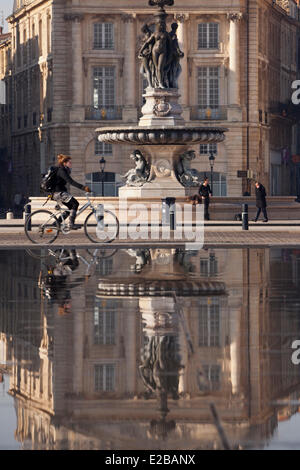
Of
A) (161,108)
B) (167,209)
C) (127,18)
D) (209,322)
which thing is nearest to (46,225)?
(167,209)

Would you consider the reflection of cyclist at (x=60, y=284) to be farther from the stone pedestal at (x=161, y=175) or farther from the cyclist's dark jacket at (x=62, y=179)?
the stone pedestal at (x=161, y=175)

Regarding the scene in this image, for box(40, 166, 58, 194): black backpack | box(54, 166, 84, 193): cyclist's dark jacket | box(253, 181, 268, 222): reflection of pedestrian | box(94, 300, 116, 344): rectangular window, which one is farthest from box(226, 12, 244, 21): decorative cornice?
box(94, 300, 116, 344): rectangular window

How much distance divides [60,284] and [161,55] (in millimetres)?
29315

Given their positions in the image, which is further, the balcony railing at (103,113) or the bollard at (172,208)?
the balcony railing at (103,113)

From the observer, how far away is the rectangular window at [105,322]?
12.8 meters

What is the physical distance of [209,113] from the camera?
88.1m

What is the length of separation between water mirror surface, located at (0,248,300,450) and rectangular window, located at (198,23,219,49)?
69077 mm

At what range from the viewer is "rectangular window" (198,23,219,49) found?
8912cm

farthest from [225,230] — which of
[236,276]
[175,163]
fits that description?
[236,276]

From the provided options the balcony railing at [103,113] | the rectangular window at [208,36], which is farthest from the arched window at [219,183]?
the rectangular window at [208,36]

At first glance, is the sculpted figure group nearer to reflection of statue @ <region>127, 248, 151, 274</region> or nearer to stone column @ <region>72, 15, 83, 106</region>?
reflection of statue @ <region>127, 248, 151, 274</region>

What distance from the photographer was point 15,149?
10275 centimetres

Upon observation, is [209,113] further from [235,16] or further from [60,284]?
[60,284]

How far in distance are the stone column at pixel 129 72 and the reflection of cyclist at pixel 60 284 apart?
6253 centimetres
